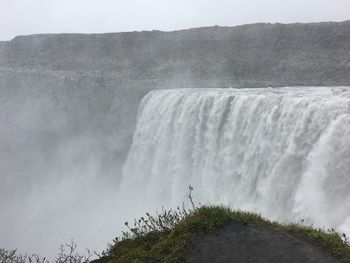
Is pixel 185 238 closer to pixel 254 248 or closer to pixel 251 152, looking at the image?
pixel 254 248

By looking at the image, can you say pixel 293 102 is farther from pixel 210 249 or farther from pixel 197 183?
pixel 210 249

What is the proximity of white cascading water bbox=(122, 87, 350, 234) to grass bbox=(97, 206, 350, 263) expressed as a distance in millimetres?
5297

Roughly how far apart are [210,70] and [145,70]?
6.17 m

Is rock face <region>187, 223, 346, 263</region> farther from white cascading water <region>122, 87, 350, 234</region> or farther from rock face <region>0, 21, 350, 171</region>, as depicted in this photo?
rock face <region>0, 21, 350, 171</region>

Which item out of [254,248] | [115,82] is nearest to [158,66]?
[115,82]

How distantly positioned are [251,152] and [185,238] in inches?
508

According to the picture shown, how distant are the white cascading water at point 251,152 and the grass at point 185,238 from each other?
530cm

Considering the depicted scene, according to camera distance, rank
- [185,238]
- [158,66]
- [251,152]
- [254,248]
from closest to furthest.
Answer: [254,248] → [185,238] → [251,152] → [158,66]

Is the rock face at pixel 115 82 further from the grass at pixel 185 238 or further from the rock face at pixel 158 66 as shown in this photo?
the grass at pixel 185 238

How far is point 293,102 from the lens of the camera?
16.4 m

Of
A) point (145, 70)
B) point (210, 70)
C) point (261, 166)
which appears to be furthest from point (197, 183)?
point (145, 70)

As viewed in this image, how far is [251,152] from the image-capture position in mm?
18391

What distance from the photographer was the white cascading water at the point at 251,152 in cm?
1320

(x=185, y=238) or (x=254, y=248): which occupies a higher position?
(x=185, y=238)
